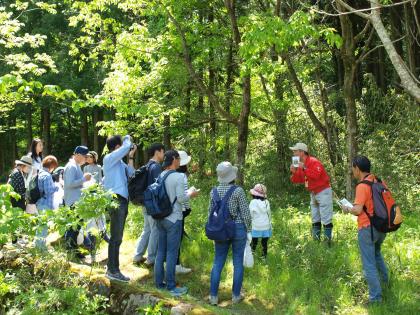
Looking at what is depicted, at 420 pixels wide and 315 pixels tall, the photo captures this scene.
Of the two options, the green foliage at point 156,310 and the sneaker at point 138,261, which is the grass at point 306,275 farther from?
the green foliage at point 156,310

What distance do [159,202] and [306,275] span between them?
A: 2.46 m

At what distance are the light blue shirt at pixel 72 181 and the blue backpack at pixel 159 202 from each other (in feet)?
5.57

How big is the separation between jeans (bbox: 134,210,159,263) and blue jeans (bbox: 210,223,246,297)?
1.42 m

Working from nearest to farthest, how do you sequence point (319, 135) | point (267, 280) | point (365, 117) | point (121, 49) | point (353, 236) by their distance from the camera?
1. point (267, 280)
2. point (353, 236)
3. point (121, 49)
4. point (365, 117)
5. point (319, 135)

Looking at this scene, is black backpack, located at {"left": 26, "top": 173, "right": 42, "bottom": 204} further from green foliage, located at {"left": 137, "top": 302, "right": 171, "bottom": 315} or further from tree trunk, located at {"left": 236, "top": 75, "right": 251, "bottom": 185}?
tree trunk, located at {"left": 236, "top": 75, "right": 251, "bottom": 185}

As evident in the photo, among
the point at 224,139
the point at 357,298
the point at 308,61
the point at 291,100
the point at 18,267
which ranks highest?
the point at 308,61

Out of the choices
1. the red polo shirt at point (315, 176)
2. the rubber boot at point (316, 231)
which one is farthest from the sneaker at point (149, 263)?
the red polo shirt at point (315, 176)

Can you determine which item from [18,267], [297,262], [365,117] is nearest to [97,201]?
[18,267]

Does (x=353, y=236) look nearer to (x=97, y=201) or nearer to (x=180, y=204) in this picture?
(x=180, y=204)

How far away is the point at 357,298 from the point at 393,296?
451mm

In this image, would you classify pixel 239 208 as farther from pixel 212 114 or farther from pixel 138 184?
pixel 212 114

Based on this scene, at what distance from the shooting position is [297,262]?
7117 mm

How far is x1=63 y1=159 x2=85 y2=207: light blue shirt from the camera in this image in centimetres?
732

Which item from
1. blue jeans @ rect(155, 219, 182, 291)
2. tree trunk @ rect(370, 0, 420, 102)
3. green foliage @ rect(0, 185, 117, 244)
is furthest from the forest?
blue jeans @ rect(155, 219, 182, 291)
